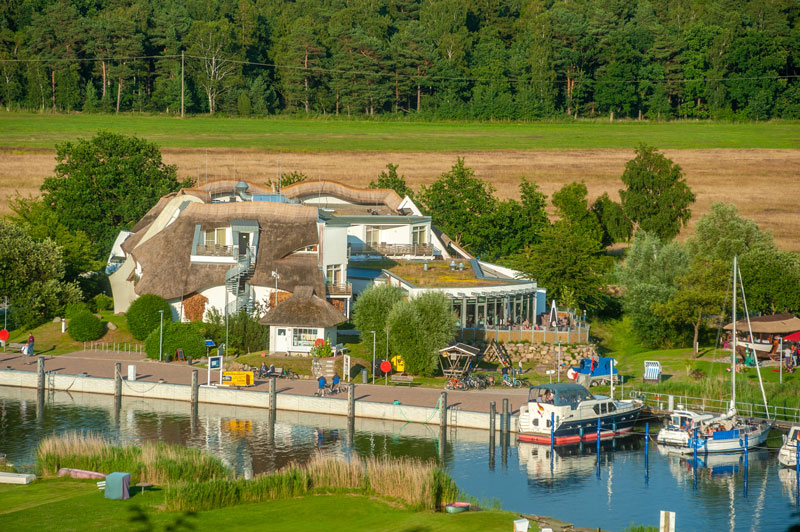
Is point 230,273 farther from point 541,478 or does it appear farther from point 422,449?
point 541,478

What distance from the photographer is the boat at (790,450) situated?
48438 mm

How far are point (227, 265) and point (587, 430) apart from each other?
30.3 meters

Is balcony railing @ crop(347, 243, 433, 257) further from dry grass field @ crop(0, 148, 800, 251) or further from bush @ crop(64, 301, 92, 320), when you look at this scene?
dry grass field @ crop(0, 148, 800, 251)

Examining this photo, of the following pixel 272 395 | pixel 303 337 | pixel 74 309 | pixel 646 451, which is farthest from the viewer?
pixel 74 309

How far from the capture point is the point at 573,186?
339ft

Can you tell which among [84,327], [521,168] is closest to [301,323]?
[84,327]

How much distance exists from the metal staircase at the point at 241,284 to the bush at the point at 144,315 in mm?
4449

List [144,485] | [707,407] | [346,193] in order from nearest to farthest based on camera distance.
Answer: [144,485]
[707,407]
[346,193]

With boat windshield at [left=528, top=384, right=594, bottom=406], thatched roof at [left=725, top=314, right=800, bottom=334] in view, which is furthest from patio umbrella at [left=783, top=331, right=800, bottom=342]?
boat windshield at [left=528, top=384, right=594, bottom=406]

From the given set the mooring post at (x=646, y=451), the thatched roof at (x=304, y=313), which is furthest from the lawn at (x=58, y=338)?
the mooring post at (x=646, y=451)

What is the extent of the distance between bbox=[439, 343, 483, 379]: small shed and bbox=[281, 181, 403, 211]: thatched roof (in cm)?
3320

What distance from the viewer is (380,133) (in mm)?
154625

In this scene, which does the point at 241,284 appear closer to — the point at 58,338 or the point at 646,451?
the point at 58,338

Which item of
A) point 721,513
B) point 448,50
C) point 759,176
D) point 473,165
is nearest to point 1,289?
point 721,513
